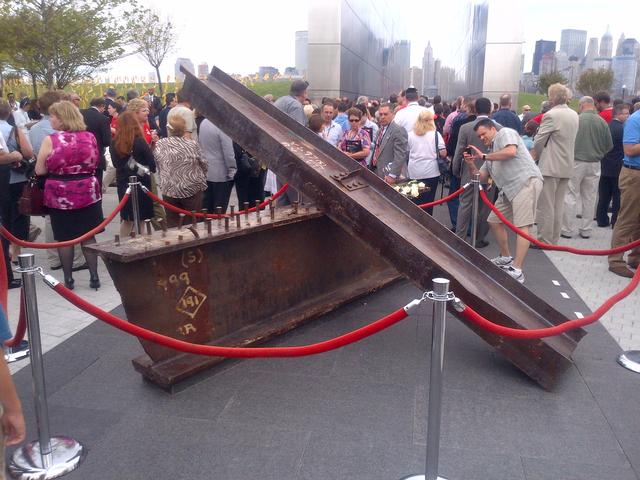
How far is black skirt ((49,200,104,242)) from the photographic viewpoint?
5801 mm

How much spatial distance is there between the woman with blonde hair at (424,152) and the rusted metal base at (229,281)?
2.43 m

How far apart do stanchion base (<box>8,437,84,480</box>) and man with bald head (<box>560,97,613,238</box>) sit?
7.70 metres

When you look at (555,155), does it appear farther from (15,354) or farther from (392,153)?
(15,354)

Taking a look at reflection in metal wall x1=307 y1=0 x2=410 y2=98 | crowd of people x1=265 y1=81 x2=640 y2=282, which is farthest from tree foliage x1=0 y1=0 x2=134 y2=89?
crowd of people x1=265 y1=81 x2=640 y2=282

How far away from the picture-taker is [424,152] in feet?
25.2

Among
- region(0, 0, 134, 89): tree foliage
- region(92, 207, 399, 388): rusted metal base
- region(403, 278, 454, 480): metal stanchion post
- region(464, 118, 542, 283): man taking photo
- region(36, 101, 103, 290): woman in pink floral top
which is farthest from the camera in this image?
region(0, 0, 134, 89): tree foliage

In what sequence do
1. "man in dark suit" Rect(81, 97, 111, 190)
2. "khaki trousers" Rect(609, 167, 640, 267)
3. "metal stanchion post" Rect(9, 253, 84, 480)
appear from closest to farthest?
"metal stanchion post" Rect(9, 253, 84, 480)
"khaki trousers" Rect(609, 167, 640, 267)
"man in dark suit" Rect(81, 97, 111, 190)

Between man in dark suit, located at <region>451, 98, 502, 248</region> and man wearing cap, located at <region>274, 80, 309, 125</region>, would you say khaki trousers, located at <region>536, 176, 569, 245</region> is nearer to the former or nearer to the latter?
man in dark suit, located at <region>451, 98, 502, 248</region>

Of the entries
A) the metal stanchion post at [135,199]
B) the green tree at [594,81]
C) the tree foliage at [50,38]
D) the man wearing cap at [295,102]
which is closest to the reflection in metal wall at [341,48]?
the tree foliage at [50,38]

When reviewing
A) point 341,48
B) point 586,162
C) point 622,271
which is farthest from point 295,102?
point 341,48

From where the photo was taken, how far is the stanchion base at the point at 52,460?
3098 mm

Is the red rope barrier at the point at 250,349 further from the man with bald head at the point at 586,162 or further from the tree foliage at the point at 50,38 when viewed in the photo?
the tree foliage at the point at 50,38

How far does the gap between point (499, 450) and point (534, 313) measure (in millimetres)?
1483

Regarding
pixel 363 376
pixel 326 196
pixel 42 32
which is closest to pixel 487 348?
pixel 363 376
